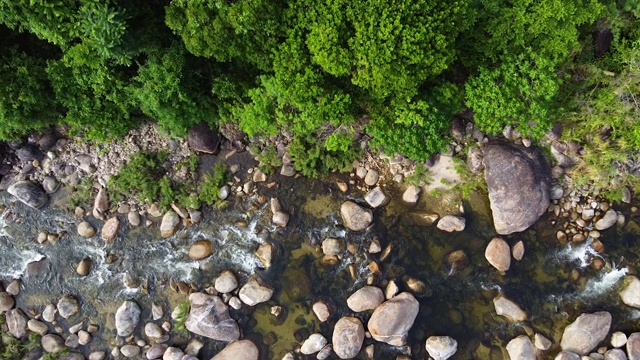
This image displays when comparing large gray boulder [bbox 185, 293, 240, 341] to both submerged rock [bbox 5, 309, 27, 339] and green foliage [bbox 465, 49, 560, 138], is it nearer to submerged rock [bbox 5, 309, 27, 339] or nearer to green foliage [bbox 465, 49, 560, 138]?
submerged rock [bbox 5, 309, 27, 339]

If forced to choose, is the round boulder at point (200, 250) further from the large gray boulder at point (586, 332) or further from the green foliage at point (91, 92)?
the large gray boulder at point (586, 332)

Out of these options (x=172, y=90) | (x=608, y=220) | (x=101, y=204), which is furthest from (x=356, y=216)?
(x=101, y=204)

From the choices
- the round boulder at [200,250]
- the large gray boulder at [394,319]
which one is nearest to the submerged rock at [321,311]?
the large gray boulder at [394,319]

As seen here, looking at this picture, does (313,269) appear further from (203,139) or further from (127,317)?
(127,317)

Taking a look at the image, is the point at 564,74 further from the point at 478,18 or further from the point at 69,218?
the point at 69,218

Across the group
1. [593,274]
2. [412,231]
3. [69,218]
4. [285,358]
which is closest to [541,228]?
[593,274]

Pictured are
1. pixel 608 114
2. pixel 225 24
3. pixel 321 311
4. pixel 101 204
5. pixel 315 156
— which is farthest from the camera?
pixel 101 204
